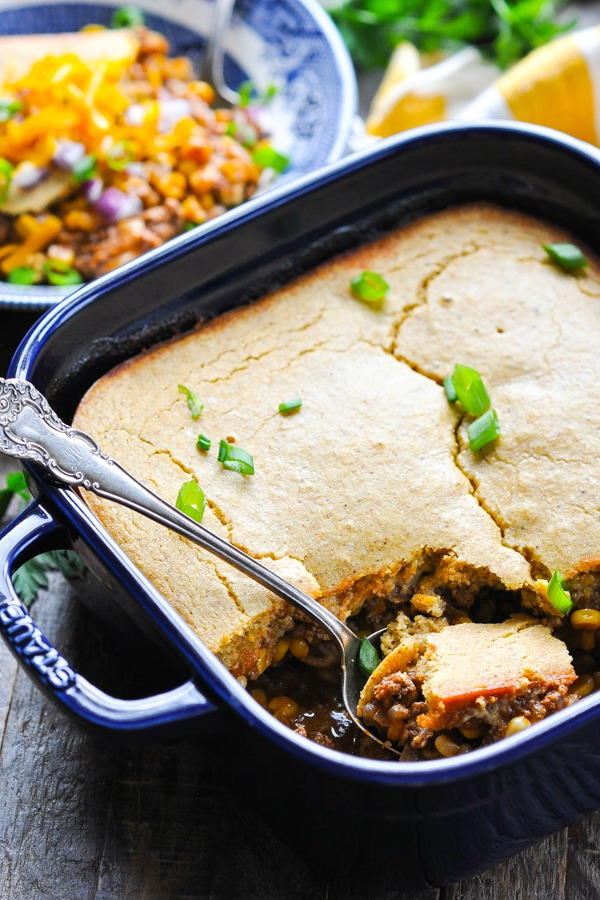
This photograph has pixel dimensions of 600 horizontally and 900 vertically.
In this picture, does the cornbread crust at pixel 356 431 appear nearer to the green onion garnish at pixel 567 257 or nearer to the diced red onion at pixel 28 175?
the green onion garnish at pixel 567 257

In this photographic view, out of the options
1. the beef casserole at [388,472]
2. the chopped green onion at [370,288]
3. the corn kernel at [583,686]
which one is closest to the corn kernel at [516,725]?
the beef casserole at [388,472]

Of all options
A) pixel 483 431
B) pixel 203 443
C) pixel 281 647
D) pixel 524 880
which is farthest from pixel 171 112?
pixel 524 880

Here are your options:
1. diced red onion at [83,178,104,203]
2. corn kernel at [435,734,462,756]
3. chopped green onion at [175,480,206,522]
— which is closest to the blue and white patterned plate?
diced red onion at [83,178,104,203]

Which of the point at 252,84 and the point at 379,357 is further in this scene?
the point at 252,84

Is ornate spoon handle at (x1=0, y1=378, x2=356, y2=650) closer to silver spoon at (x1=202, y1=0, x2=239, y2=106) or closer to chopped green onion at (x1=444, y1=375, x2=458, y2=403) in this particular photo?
chopped green onion at (x1=444, y1=375, x2=458, y2=403)

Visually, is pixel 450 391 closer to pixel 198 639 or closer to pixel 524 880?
pixel 198 639

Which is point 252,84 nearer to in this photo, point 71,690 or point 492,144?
point 492,144

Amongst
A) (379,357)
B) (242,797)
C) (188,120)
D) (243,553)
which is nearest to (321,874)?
(242,797)
